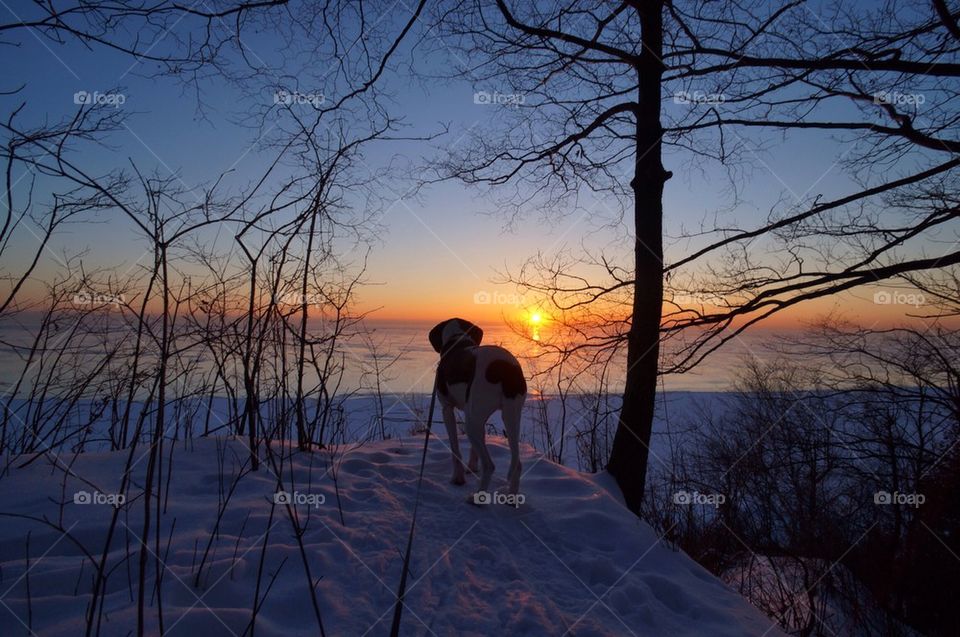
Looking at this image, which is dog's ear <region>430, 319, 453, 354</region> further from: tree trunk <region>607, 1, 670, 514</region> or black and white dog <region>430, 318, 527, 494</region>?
tree trunk <region>607, 1, 670, 514</region>

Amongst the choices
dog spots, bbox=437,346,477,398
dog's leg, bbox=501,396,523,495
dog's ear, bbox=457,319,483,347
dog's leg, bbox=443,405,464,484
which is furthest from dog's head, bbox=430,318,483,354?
dog's leg, bbox=501,396,523,495

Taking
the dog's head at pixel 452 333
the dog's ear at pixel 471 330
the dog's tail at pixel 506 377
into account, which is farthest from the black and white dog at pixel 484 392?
the dog's ear at pixel 471 330

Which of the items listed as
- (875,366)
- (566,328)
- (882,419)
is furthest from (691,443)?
(566,328)

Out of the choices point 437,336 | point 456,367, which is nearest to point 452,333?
point 437,336

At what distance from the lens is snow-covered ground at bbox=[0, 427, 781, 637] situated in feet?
7.33

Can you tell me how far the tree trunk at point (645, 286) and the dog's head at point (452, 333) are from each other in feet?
6.22

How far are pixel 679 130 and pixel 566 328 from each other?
288 cm

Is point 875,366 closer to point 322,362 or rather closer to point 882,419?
point 882,419

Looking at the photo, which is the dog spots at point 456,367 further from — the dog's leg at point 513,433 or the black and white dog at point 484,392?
the dog's leg at point 513,433

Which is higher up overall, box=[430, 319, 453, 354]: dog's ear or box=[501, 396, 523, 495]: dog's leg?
box=[430, 319, 453, 354]: dog's ear

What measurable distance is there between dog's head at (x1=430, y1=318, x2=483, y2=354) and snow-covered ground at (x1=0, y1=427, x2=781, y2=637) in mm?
1392

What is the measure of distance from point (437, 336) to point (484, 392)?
1.05 metres

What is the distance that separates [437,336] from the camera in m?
5.10

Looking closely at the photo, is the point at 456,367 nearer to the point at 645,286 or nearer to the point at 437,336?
the point at 437,336
